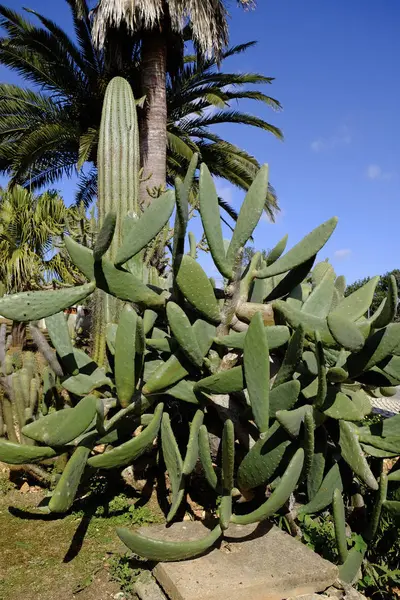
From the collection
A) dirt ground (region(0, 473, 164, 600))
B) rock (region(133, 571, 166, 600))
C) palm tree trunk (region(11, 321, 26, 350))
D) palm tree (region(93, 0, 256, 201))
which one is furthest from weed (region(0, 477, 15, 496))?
palm tree (region(93, 0, 256, 201))

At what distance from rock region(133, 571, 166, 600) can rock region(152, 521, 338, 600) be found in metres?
0.04

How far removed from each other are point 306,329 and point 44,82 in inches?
501

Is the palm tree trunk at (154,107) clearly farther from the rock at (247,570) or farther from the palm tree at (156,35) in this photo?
the rock at (247,570)

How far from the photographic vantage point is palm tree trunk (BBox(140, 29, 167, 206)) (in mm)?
11609

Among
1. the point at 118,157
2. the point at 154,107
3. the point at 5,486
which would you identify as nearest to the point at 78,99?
the point at 154,107

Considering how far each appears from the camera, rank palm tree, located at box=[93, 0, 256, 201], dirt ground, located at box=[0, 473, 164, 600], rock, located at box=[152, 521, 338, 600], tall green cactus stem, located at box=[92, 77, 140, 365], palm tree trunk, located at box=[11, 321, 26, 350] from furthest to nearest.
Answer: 1. palm tree, located at box=[93, 0, 256, 201]
2. palm tree trunk, located at box=[11, 321, 26, 350]
3. tall green cactus stem, located at box=[92, 77, 140, 365]
4. dirt ground, located at box=[0, 473, 164, 600]
5. rock, located at box=[152, 521, 338, 600]

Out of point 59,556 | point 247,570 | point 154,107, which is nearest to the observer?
point 247,570

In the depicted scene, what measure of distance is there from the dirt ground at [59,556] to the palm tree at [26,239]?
10.1m

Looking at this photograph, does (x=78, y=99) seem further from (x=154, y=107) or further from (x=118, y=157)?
(x=118, y=157)

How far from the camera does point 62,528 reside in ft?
8.04

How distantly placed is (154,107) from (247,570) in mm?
11540

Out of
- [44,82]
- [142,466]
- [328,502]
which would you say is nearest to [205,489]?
[142,466]

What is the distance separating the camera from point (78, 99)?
42.2ft

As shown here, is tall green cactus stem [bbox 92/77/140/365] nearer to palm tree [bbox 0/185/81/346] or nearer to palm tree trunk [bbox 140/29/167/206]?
palm tree trunk [bbox 140/29/167/206]
